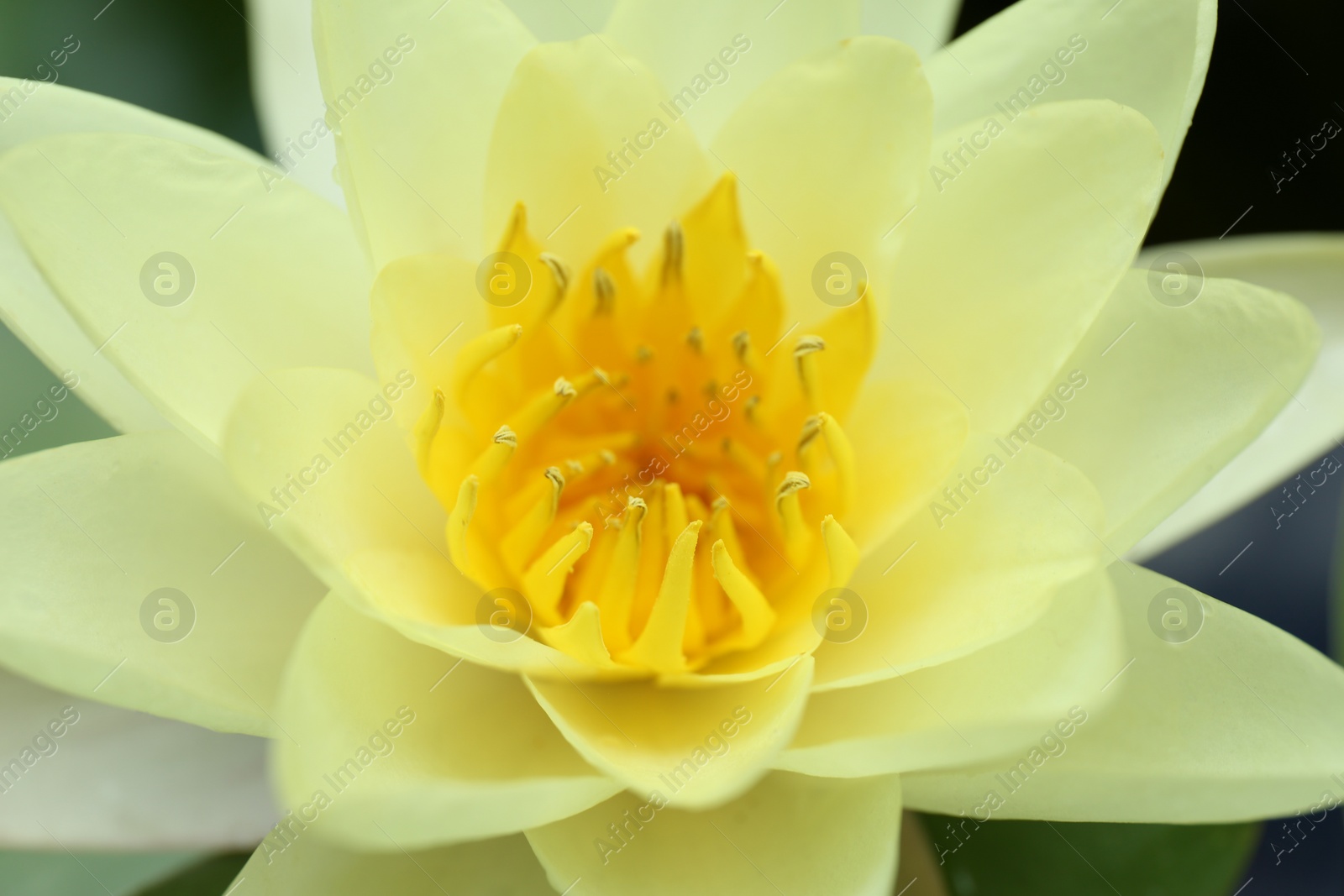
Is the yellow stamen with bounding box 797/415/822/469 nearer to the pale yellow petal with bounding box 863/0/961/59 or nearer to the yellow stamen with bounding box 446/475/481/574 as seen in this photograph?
the yellow stamen with bounding box 446/475/481/574

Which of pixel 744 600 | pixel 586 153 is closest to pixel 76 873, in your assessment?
pixel 744 600

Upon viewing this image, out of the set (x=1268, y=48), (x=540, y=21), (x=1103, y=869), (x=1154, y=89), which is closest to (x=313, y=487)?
(x=540, y=21)

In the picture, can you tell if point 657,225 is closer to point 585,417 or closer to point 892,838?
point 585,417

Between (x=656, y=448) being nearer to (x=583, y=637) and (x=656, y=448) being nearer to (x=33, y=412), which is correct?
(x=583, y=637)

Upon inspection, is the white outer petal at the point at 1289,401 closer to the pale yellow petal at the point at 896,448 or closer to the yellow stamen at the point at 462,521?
the pale yellow petal at the point at 896,448

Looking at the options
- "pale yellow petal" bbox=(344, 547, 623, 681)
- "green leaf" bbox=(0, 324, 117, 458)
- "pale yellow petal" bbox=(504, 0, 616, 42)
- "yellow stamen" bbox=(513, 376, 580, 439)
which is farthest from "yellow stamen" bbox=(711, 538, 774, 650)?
"green leaf" bbox=(0, 324, 117, 458)

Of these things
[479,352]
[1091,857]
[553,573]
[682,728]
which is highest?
[479,352]

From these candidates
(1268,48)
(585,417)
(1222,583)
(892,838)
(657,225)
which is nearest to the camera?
(892,838)

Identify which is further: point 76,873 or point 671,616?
point 76,873
